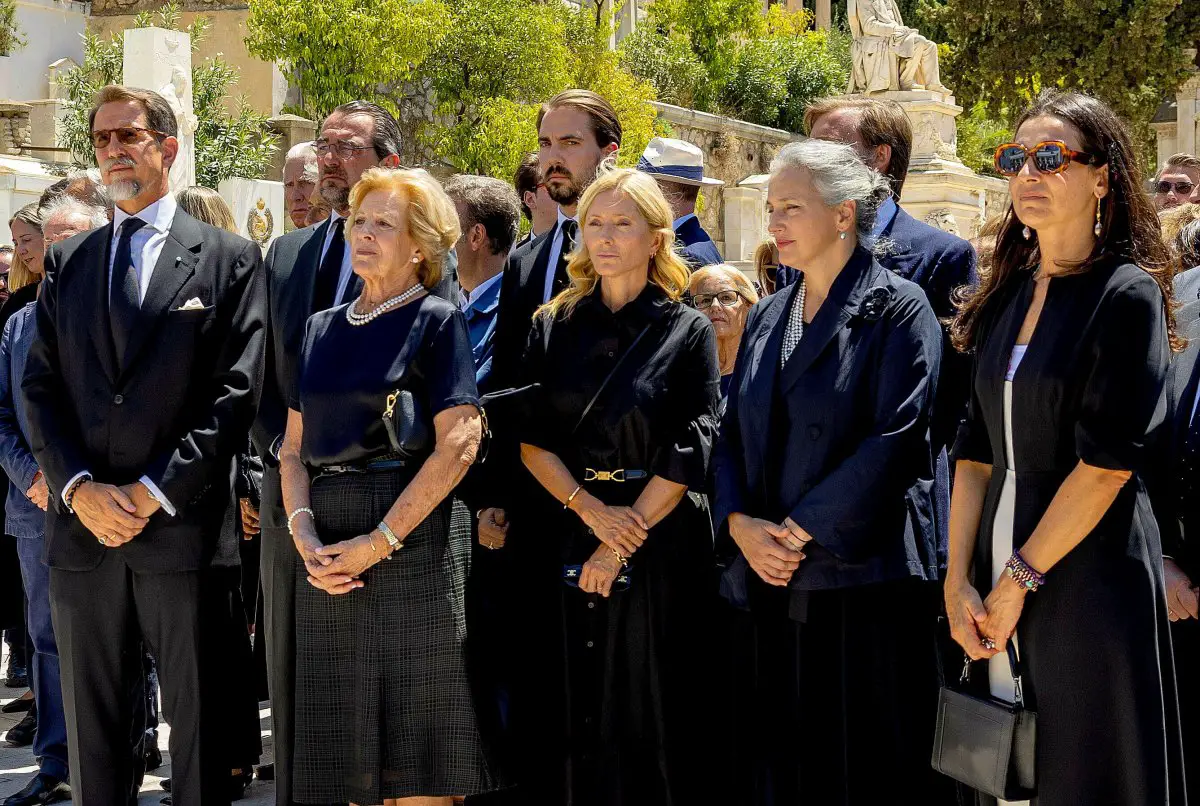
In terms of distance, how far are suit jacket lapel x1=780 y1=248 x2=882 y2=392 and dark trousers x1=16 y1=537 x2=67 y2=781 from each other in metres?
2.99

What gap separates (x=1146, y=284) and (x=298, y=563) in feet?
8.52

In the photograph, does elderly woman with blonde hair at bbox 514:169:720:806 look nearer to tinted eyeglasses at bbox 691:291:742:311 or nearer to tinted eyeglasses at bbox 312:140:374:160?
tinted eyeglasses at bbox 691:291:742:311

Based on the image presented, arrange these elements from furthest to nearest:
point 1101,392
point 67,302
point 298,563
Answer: point 67,302, point 298,563, point 1101,392

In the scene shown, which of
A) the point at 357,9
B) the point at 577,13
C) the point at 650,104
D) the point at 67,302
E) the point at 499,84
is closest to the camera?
the point at 67,302

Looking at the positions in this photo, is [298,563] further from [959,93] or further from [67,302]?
[959,93]

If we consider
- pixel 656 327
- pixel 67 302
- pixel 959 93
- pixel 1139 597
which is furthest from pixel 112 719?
pixel 959 93

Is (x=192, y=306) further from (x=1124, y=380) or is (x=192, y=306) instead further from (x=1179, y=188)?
(x=1179, y=188)

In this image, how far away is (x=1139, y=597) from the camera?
11.0 feet

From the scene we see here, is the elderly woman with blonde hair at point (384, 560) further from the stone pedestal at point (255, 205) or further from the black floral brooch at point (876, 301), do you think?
the stone pedestal at point (255, 205)

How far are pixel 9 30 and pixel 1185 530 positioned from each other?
25.1 meters

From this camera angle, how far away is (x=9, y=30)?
81.3ft

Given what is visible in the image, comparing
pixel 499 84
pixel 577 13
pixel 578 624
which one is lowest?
pixel 578 624

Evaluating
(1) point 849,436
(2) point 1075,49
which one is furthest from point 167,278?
(2) point 1075,49

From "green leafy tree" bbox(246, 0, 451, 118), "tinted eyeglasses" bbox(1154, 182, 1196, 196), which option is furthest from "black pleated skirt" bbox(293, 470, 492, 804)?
"green leafy tree" bbox(246, 0, 451, 118)
